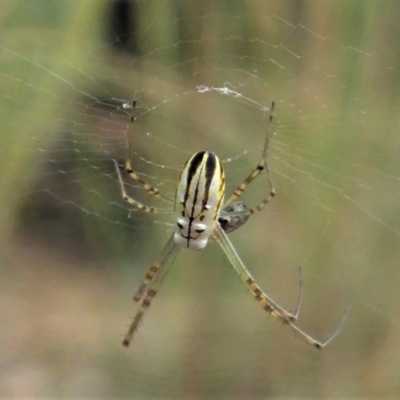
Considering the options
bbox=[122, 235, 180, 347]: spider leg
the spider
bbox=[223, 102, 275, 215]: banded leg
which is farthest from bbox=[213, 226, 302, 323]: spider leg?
bbox=[223, 102, 275, 215]: banded leg

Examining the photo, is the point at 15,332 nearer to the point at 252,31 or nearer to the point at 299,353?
the point at 299,353

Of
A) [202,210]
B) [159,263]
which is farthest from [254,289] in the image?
[202,210]

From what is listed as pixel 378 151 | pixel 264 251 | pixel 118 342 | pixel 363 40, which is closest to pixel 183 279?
pixel 264 251

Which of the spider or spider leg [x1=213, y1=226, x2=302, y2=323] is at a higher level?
the spider

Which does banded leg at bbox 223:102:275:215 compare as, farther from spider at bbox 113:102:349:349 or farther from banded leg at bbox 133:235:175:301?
banded leg at bbox 133:235:175:301

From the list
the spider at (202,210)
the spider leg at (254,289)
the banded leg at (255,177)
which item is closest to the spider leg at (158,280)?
the spider at (202,210)

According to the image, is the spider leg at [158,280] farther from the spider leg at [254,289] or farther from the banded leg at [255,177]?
the banded leg at [255,177]
